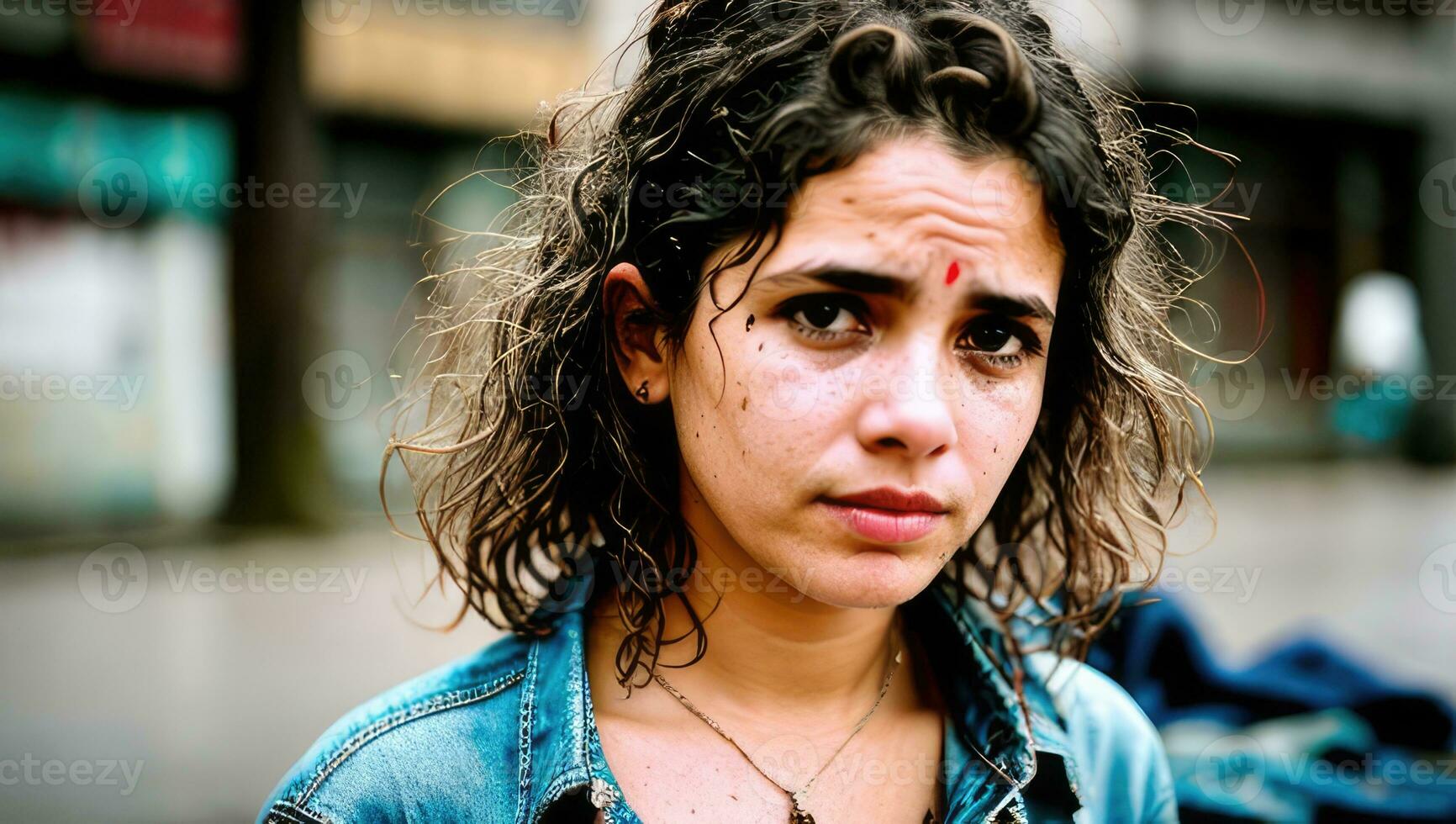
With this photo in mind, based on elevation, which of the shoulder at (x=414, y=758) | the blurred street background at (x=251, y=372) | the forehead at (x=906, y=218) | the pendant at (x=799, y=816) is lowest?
the pendant at (x=799, y=816)

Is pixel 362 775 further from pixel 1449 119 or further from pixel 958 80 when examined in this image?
pixel 1449 119

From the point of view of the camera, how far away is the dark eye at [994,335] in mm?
1577

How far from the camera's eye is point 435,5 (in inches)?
345

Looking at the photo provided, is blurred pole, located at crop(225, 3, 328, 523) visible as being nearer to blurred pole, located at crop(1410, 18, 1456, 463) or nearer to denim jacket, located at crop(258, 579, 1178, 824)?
denim jacket, located at crop(258, 579, 1178, 824)

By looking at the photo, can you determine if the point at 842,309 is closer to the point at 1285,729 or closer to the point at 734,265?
the point at 734,265

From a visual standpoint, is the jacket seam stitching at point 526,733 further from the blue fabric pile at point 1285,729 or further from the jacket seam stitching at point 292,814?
the blue fabric pile at point 1285,729

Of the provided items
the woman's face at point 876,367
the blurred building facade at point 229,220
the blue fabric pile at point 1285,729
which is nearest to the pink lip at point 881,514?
the woman's face at point 876,367

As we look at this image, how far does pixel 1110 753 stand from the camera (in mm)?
1931

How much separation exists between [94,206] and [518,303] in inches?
285

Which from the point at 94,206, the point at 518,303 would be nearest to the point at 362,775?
the point at 518,303

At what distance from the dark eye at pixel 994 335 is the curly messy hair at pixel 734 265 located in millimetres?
176

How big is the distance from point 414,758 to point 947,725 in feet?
2.72

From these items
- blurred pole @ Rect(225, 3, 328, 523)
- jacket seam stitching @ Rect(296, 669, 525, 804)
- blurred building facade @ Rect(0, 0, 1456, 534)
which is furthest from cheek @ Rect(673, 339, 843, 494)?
blurred pole @ Rect(225, 3, 328, 523)

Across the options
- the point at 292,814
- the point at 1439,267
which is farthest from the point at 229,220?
the point at 1439,267
